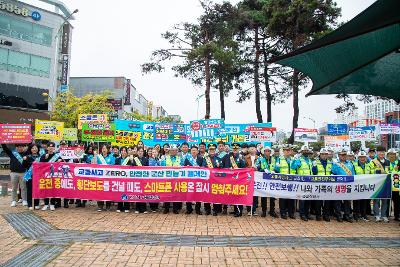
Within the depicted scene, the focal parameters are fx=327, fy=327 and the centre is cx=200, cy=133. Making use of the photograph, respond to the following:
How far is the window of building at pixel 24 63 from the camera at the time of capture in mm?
33594

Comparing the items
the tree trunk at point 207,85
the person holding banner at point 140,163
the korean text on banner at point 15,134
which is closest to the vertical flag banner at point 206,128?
the tree trunk at point 207,85

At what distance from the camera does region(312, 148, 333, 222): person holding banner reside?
869cm

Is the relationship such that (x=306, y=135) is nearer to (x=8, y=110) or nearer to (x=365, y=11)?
(x=365, y=11)

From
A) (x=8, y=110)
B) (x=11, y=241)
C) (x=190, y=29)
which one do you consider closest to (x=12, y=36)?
(x=8, y=110)

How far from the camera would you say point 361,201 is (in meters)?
9.00

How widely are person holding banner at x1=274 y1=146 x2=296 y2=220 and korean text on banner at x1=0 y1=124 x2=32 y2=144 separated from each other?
364 inches

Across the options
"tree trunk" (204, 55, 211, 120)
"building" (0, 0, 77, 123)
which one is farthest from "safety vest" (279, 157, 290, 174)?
"building" (0, 0, 77, 123)

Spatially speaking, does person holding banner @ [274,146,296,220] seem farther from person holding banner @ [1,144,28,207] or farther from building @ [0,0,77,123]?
building @ [0,0,77,123]

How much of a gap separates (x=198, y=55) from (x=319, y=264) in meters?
15.5

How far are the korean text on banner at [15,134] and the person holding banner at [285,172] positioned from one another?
9251mm

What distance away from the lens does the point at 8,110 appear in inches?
1303

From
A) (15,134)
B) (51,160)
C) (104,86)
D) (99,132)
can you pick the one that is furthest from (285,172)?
(104,86)

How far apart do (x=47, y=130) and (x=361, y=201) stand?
14121mm

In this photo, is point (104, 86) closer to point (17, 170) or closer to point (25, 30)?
point (25, 30)
